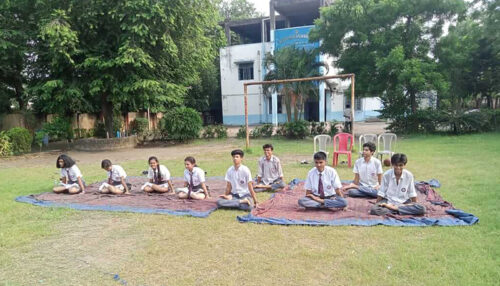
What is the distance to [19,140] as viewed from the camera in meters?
15.4

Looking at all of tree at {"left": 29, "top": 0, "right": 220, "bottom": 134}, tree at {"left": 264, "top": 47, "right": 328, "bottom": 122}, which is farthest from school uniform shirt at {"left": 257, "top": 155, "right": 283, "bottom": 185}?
tree at {"left": 264, "top": 47, "right": 328, "bottom": 122}

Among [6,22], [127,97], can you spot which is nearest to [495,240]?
[127,97]

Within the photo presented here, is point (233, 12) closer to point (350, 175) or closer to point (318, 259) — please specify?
point (350, 175)

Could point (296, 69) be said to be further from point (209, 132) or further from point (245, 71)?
point (245, 71)

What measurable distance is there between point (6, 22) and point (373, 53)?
18.1 m

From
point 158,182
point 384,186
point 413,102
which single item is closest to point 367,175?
point 384,186

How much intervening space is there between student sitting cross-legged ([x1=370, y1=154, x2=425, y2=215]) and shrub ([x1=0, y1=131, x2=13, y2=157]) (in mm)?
15616

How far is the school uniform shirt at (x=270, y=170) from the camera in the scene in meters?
7.86

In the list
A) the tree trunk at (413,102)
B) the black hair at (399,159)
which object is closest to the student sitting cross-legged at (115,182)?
the black hair at (399,159)

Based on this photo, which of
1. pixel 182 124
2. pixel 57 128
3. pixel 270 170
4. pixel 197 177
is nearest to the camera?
pixel 197 177

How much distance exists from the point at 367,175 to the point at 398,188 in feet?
4.45

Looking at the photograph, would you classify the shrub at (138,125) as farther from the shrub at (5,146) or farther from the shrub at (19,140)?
the shrub at (5,146)

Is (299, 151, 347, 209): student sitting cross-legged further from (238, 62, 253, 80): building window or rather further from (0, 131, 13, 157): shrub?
(238, 62, 253, 80): building window

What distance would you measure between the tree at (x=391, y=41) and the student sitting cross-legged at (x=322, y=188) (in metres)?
11.4
